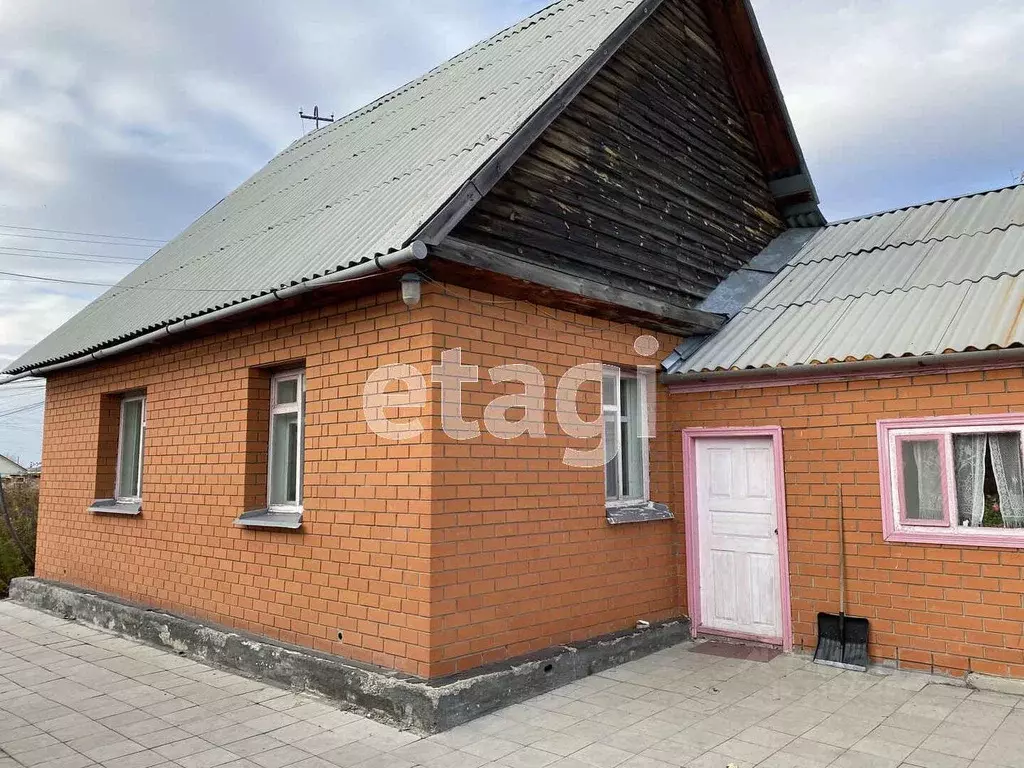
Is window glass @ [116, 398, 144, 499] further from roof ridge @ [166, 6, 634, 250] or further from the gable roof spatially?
roof ridge @ [166, 6, 634, 250]

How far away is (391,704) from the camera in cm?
498

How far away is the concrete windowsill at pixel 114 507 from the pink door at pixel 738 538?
620 cm

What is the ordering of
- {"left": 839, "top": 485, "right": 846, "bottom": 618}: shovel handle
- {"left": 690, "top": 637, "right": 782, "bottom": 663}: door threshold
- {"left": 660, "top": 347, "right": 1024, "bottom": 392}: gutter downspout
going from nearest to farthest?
{"left": 660, "top": 347, "right": 1024, "bottom": 392}: gutter downspout < {"left": 839, "top": 485, "right": 846, "bottom": 618}: shovel handle < {"left": 690, "top": 637, "right": 782, "bottom": 663}: door threshold

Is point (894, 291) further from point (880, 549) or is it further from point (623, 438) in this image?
point (623, 438)

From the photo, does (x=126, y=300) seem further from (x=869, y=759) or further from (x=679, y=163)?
(x=869, y=759)

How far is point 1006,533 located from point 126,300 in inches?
407

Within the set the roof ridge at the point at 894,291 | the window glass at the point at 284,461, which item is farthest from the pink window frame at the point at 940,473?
the window glass at the point at 284,461

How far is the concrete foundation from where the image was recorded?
4930mm

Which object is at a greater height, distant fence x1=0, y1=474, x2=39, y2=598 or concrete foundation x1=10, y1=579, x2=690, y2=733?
distant fence x1=0, y1=474, x2=39, y2=598

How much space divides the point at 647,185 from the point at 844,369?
2.75 metres

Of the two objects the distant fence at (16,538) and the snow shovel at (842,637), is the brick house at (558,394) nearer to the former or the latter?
the snow shovel at (842,637)

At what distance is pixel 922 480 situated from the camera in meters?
6.09

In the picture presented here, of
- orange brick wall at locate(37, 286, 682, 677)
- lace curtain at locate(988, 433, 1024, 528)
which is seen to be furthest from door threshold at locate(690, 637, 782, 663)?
lace curtain at locate(988, 433, 1024, 528)

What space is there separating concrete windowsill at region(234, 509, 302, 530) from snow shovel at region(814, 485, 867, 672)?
4652 mm
